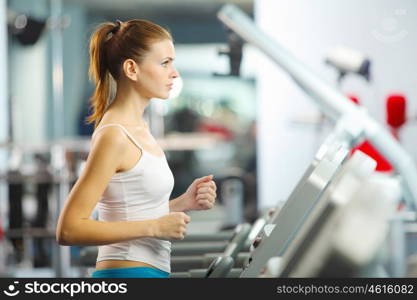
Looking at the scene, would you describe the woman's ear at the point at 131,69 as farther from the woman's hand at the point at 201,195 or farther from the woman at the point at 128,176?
the woman's hand at the point at 201,195

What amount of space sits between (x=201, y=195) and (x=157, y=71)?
0.23m

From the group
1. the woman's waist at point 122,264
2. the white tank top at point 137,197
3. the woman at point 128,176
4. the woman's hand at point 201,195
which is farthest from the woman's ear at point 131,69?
the woman's waist at point 122,264

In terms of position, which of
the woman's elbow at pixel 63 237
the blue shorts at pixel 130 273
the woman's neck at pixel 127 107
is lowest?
the blue shorts at pixel 130 273

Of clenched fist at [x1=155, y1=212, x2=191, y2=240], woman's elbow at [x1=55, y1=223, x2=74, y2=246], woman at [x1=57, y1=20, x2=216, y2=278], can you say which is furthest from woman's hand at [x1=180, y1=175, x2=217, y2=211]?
woman's elbow at [x1=55, y1=223, x2=74, y2=246]

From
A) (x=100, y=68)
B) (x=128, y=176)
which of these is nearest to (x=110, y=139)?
(x=128, y=176)

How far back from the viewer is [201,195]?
4.64 feet

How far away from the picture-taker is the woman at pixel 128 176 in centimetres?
130

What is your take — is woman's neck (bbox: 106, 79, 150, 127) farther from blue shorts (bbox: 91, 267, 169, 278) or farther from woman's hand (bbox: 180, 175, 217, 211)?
blue shorts (bbox: 91, 267, 169, 278)

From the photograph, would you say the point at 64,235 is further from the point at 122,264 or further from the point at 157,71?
the point at 157,71

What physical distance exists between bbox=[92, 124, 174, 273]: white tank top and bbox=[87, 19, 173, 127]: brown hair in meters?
0.12

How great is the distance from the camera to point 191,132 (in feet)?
25.0

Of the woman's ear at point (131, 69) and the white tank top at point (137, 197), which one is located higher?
the woman's ear at point (131, 69)

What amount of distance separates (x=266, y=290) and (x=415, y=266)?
0.60m

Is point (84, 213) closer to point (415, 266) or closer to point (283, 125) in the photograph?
point (415, 266)
